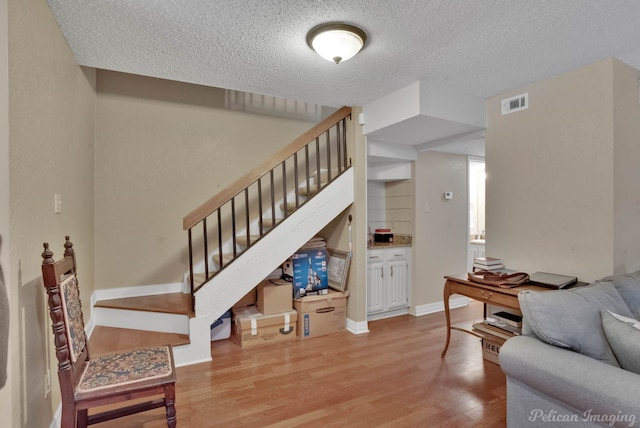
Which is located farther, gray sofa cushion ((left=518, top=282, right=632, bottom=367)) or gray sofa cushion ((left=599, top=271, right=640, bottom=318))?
gray sofa cushion ((left=599, top=271, right=640, bottom=318))

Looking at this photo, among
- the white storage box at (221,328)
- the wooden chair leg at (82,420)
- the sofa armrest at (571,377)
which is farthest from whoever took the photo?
the white storage box at (221,328)

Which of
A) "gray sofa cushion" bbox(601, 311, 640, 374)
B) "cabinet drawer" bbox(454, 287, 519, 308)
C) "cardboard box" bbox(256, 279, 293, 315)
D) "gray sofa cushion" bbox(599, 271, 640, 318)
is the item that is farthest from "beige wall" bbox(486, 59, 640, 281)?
"cardboard box" bbox(256, 279, 293, 315)

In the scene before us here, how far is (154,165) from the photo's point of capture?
137 inches

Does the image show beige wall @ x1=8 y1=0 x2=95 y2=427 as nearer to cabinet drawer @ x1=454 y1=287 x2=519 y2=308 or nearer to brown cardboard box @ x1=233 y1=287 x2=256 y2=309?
brown cardboard box @ x1=233 y1=287 x2=256 y2=309

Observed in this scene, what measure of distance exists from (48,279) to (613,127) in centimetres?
356

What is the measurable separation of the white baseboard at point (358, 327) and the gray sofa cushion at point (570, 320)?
194 cm

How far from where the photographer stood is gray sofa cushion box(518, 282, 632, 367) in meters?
1.53

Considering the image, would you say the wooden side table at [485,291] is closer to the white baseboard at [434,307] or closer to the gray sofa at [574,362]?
the gray sofa at [574,362]

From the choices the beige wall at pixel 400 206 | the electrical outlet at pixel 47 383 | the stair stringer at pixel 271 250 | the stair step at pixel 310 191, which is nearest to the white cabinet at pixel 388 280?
the beige wall at pixel 400 206

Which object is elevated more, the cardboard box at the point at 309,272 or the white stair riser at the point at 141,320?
the cardboard box at the point at 309,272

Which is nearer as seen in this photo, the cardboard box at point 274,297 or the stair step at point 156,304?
the stair step at point 156,304

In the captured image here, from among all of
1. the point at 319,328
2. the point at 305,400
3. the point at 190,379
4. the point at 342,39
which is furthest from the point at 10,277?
the point at 319,328

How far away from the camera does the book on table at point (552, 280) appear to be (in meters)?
2.31

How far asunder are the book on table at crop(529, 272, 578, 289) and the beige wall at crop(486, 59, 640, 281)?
151mm
